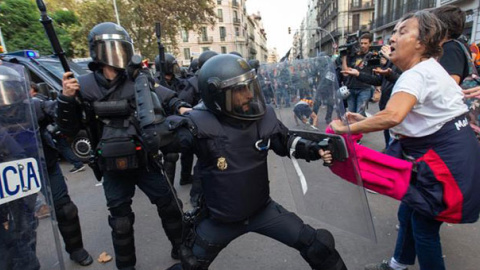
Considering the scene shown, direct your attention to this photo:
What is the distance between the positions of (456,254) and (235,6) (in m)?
65.2

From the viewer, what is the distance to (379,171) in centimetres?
160

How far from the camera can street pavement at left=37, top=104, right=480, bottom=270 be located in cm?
175

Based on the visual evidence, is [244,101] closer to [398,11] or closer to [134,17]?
[134,17]

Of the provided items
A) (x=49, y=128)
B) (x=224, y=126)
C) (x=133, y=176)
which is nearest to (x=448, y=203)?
(x=224, y=126)

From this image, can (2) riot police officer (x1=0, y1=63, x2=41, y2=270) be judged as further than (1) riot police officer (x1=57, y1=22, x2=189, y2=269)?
No

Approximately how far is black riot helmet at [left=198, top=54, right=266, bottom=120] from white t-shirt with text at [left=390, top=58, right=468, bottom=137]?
741 mm

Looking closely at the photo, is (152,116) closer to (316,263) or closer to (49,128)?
(316,263)

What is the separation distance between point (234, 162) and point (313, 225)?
170 cm

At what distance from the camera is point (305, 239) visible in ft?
5.48

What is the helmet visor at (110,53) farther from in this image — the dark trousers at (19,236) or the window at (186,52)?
the window at (186,52)

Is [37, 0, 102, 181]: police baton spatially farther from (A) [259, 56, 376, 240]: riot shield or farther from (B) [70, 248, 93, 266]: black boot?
A: (A) [259, 56, 376, 240]: riot shield

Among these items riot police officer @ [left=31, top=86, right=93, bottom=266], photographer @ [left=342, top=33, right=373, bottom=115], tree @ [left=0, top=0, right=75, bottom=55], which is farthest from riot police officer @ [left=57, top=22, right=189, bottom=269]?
tree @ [left=0, top=0, right=75, bottom=55]

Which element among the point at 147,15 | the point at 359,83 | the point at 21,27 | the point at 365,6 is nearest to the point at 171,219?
the point at 359,83

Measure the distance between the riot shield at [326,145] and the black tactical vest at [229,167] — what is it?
24 centimetres
